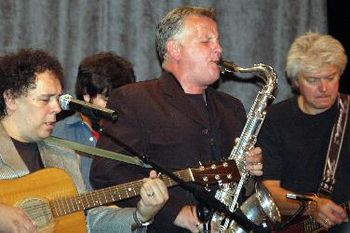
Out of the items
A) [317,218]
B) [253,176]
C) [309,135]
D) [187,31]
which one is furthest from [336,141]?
[187,31]

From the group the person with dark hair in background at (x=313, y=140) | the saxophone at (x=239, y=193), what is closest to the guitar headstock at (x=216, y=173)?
the saxophone at (x=239, y=193)

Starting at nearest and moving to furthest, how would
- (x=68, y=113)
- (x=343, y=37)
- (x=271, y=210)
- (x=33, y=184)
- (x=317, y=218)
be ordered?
1. (x=33, y=184)
2. (x=271, y=210)
3. (x=317, y=218)
4. (x=68, y=113)
5. (x=343, y=37)

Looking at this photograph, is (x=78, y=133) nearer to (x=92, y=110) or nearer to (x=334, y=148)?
(x=92, y=110)

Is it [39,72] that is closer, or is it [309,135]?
[39,72]

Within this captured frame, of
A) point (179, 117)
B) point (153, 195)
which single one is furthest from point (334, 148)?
point (153, 195)

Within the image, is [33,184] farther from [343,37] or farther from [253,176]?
[343,37]

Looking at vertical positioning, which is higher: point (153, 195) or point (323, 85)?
point (323, 85)

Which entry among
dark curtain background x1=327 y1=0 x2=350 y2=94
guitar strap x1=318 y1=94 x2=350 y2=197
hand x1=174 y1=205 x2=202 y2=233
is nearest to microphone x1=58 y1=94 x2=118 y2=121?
hand x1=174 y1=205 x2=202 y2=233

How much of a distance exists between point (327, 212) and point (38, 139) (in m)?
1.69

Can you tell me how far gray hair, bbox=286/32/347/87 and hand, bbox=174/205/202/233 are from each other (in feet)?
4.52

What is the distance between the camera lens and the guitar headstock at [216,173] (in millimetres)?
3091

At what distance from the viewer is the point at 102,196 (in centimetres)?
307

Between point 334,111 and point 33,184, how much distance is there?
1.94 m

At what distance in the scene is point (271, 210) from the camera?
11.2 ft
